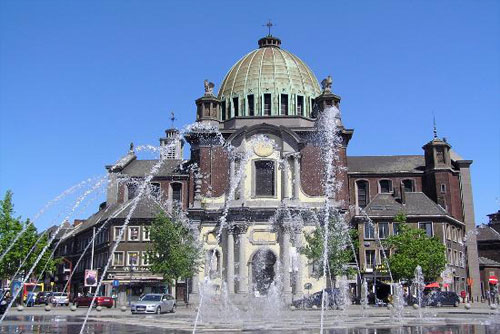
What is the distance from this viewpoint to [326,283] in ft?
165

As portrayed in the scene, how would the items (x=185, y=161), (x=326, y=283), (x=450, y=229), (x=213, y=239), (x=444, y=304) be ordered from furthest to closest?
1. (x=185, y=161)
2. (x=450, y=229)
3. (x=213, y=239)
4. (x=326, y=283)
5. (x=444, y=304)

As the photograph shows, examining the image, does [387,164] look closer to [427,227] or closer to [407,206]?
[407,206]

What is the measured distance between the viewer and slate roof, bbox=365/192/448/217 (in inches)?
2275

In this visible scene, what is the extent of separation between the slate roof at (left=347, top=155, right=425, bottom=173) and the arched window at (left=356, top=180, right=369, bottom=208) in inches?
53.4

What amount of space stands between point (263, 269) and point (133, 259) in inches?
627

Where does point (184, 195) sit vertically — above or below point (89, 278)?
above

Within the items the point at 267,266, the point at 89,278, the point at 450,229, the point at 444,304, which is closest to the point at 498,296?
the point at 450,229

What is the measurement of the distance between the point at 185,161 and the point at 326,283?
24954 mm

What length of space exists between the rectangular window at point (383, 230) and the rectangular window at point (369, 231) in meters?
0.70

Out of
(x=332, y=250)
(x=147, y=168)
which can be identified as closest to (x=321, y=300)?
(x=332, y=250)

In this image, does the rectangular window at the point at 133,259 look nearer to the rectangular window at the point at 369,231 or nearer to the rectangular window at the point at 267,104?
the rectangular window at the point at 267,104

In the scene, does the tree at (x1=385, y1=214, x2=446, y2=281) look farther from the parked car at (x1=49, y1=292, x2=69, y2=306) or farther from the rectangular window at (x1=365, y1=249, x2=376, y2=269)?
the parked car at (x1=49, y1=292, x2=69, y2=306)

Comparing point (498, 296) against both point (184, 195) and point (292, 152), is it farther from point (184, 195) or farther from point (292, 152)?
point (184, 195)

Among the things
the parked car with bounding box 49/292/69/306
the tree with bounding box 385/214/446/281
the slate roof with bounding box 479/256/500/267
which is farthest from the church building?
the parked car with bounding box 49/292/69/306
